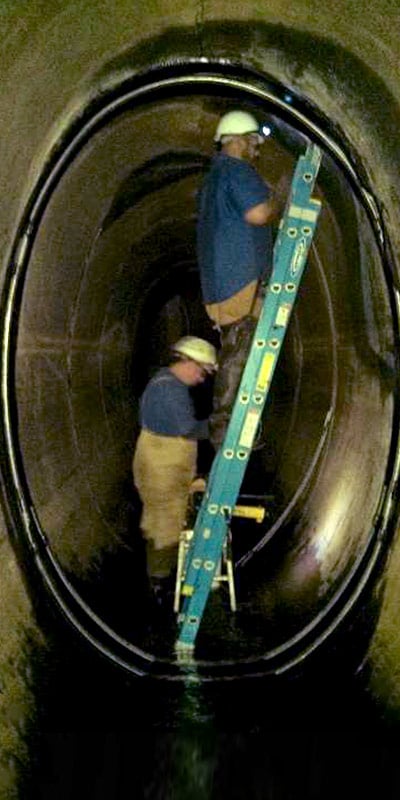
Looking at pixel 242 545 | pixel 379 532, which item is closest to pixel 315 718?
pixel 379 532

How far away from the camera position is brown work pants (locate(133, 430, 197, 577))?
519 cm

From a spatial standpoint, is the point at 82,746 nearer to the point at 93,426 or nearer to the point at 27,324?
the point at 27,324

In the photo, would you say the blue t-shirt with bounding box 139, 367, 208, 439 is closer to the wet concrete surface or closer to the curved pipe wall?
the curved pipe wall

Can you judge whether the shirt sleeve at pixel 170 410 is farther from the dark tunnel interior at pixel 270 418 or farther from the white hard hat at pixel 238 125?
the white hard hat at pixel 238 125

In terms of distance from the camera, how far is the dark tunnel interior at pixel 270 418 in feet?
12.7

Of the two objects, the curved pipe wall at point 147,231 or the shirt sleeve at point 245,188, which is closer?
the curved pipe wall at point 147,231

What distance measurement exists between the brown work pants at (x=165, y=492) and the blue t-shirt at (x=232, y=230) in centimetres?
108

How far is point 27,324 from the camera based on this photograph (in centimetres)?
387

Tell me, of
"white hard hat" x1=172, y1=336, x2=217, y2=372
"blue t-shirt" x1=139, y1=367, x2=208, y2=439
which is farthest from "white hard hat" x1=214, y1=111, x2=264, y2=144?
"blue t-shirt" x1=139, y1=367, x2=208, y2=439

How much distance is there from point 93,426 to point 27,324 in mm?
2251

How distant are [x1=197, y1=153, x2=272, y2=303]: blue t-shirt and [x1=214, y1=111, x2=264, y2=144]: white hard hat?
12 cm

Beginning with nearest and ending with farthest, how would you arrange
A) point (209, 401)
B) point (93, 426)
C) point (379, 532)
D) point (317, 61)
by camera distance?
1. point (317, 61)
2. point (379, 532)
3. point (93, 426)
4. point (209, 401)

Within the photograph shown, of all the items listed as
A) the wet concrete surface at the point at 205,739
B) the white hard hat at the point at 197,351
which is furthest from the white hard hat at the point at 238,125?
the wet concrete surface at the point at 205,739

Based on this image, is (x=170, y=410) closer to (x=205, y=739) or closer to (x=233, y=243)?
(x=233, y=243)
